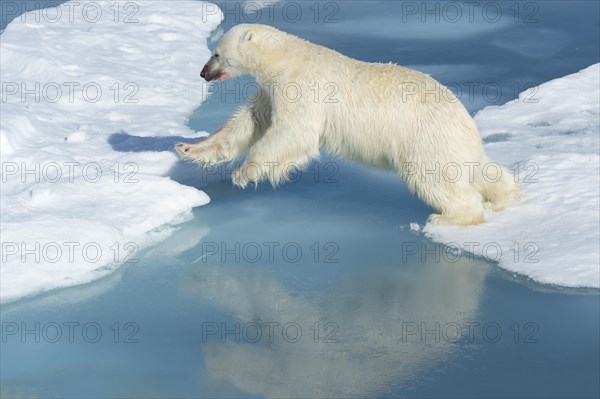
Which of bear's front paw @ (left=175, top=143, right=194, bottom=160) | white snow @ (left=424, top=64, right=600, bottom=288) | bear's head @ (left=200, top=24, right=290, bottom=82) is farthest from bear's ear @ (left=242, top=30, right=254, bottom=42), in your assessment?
white snow @ (left=424, top=64, right=600, bottom=288)

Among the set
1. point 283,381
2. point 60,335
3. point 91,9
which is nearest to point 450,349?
point 283,381

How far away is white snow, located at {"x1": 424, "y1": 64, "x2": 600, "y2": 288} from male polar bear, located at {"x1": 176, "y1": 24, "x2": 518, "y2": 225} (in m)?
0.19

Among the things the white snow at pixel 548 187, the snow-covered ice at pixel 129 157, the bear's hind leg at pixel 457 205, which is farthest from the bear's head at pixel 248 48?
the white snow at pixel 548 187

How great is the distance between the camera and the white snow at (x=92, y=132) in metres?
4.91

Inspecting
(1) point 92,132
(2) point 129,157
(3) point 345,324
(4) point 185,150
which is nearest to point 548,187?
(3) point 345,324

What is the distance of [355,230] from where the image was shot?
530 centimetres

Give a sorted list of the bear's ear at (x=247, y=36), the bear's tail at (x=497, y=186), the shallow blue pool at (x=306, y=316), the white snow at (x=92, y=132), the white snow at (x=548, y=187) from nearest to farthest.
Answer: the shallow blue pool at (x=306, y=316) < the white snow at (x=548, y=187) < the white snow at (x=92, y=132) < the bear's tail at (x=497, y=186) < the bear's ear at (x=247, y=36)

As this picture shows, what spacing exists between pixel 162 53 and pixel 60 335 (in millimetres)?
4795

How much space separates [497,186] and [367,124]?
31.8 inches

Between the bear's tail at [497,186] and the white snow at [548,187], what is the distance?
53 millimetres

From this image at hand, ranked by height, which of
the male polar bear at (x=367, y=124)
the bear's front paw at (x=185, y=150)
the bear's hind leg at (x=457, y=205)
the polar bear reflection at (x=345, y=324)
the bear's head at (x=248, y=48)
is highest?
the bear's head at (x=248, y=48)

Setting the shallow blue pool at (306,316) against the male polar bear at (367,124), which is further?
the male polar bear at (367,124)

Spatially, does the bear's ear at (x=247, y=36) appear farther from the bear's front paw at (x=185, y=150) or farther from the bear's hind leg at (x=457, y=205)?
the bear's hind leg at (x=457, y=205)

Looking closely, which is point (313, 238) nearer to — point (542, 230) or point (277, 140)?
point (277, 140)
